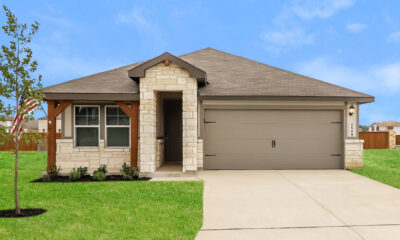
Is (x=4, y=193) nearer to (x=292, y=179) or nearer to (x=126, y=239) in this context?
(x=126, y=239)

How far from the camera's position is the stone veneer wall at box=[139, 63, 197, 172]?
9102mm

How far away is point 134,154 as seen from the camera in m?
9.33

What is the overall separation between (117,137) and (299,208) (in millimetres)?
6658

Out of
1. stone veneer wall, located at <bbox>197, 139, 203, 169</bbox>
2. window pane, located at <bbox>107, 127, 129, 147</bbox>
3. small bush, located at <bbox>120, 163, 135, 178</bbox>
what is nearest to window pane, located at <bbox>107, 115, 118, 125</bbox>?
window pane, located at <bbox>107, 127, 129, 147</bbox>

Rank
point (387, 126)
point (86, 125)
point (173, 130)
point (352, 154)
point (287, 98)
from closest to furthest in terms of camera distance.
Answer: point (86, 125)
point (287, 98)
point (352, 154)
point (173, 130)
point (387, 126)

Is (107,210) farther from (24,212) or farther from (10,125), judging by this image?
(10,125)

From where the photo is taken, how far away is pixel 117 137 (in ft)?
32.7

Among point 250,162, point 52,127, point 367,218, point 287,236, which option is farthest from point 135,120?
point 367,218

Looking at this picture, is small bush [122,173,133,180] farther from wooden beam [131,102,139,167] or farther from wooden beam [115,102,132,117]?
wooden beam [115,102,132,117]

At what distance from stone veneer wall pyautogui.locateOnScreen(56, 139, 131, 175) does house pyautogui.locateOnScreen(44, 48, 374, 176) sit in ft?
0.11

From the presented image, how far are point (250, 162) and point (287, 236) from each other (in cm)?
629

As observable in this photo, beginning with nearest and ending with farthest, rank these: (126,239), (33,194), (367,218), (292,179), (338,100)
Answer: (126,239), (367,218), (33,194), (292,179), (338,100)

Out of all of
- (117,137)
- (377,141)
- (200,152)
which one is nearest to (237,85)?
(200,152)

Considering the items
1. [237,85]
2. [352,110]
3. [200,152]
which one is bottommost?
[200,152]
